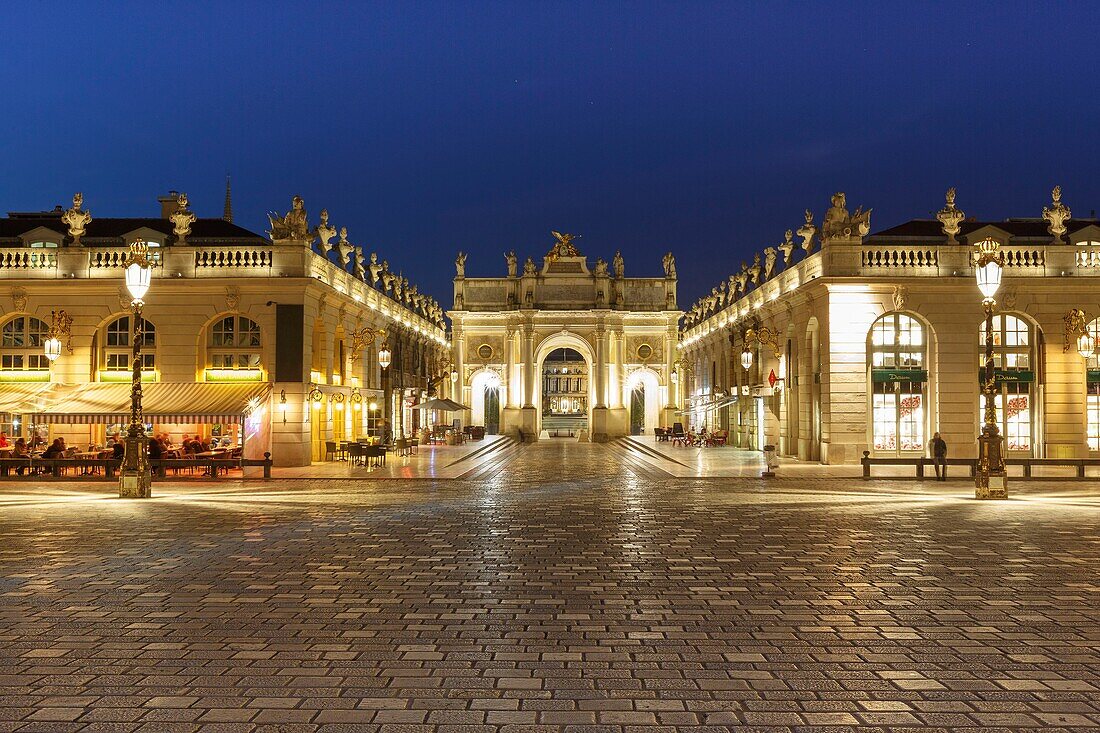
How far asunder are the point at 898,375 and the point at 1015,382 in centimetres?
428

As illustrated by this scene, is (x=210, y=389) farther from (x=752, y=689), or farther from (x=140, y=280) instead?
(x=752, y=689)

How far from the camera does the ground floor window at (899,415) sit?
30.7m

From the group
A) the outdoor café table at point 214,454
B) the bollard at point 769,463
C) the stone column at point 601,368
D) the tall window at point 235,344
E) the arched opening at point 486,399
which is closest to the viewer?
the bollard at point 769,463

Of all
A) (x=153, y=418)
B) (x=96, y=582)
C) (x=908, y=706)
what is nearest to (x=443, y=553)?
(x=96, y=582)

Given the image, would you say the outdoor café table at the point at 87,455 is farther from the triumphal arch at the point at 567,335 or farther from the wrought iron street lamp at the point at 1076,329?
the triumphal arch at the point at 567,335

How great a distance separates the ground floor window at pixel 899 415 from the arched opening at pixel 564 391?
53.1 metres

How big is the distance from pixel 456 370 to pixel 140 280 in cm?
4225

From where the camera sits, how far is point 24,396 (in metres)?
28.1

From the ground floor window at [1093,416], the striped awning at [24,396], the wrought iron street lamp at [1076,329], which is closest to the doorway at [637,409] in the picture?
the ground floor window at [1093,416]

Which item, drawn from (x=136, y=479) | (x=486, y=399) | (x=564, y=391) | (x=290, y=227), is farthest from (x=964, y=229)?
(x=564, y=391)

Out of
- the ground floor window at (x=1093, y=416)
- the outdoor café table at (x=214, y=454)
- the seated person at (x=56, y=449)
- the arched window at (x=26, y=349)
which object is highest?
the arched window at (x=26, y=349)

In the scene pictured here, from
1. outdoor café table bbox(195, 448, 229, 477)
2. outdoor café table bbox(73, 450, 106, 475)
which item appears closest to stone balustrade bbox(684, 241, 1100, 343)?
outdoor café table bbox(195, 448, 229, 477)

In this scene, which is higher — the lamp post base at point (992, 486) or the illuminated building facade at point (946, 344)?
the illuminated building facade at point (946, 344)

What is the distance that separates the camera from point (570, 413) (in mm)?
100000
